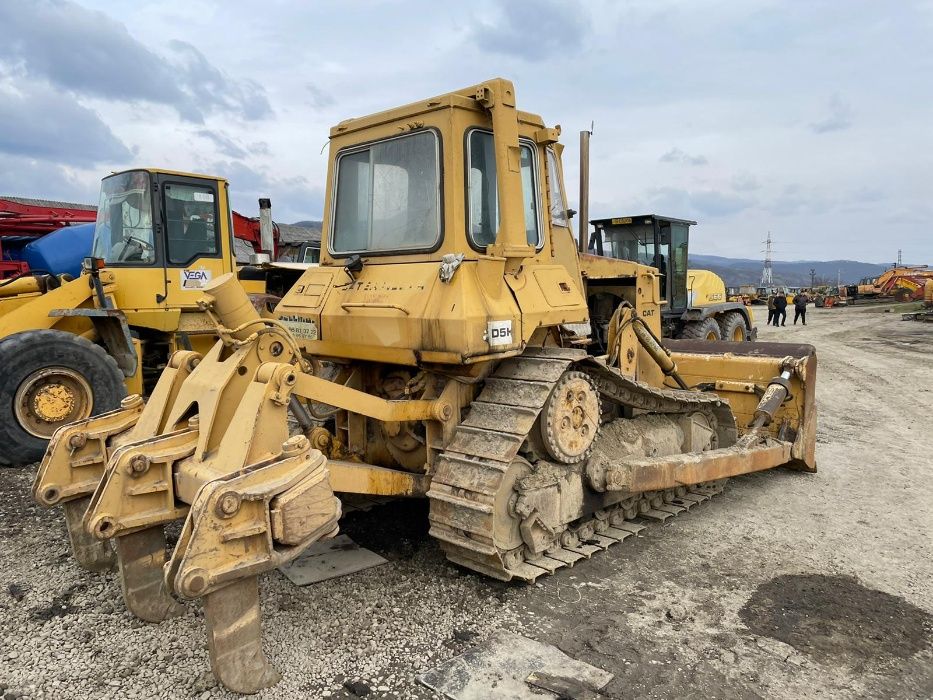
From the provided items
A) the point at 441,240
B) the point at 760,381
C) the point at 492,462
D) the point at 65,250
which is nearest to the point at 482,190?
the point at 441,240

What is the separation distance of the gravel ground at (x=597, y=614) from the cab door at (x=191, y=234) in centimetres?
309

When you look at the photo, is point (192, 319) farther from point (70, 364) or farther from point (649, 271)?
point (649, 271)

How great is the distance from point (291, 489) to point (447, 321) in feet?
4.19

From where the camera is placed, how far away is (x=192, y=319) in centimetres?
812

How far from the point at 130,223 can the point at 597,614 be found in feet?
22.2

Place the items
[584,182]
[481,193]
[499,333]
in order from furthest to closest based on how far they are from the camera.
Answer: [584,182]
[481,193]
[499,333]

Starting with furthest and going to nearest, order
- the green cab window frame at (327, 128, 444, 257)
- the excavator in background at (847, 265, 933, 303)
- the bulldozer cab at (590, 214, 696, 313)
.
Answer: the excavator in background at (847, 265, 933, 303), the bulldozer cab at (590, 214, 696, 313), the green cab window frame at (327, 128, 444, 257)

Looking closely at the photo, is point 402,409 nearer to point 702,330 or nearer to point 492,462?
point 492,462

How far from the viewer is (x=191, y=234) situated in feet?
26.3

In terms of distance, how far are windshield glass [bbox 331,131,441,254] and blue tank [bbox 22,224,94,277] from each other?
6.43 m

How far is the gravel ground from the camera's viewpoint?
3.16m

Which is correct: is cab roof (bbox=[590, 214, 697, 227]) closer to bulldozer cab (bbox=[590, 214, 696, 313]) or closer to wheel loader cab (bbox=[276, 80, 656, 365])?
bulldozer cab (bbox=[590, 214, 696, 313])

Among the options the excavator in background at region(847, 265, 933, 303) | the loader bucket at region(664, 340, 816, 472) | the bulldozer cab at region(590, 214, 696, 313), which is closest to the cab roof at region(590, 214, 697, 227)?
the bulldozer cab at region(590, 214, 696, 313)

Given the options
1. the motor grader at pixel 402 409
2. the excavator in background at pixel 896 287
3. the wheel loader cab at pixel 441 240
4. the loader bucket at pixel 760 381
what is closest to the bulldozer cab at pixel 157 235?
the motor grader at pixel 402 409
